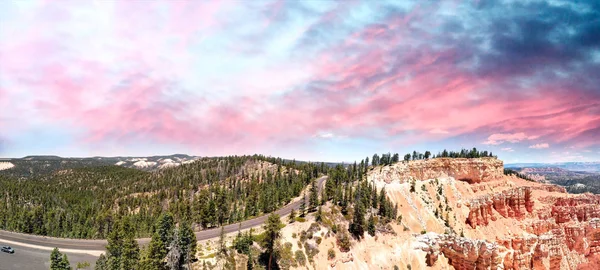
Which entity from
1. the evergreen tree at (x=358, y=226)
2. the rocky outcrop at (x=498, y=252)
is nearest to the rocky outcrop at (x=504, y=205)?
the rocky outcrop at (x=498, y=252)

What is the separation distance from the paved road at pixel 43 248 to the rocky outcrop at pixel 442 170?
175 feet

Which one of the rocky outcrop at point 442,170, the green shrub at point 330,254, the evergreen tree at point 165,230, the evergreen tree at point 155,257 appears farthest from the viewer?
the rocky outcrop at point 442,170

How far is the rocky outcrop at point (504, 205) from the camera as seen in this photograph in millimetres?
117125

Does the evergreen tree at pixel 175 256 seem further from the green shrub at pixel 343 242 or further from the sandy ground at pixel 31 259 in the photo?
the green shrub at pixel 343 242

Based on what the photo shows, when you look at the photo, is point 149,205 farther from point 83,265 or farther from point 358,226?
point 358,226

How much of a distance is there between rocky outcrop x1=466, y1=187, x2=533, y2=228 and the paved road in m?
72.1

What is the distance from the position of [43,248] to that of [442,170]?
141 meters

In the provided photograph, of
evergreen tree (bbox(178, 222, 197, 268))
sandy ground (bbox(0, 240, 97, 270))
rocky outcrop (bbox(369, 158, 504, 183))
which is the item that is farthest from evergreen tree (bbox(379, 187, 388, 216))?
sandy ground (bbox(0, 240, 97, 270))

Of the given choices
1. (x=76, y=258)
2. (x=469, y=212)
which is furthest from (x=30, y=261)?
(x=469, y=212)

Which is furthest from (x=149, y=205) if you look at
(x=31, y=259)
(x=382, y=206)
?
(x=382, y=206)

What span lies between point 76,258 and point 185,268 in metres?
33.9

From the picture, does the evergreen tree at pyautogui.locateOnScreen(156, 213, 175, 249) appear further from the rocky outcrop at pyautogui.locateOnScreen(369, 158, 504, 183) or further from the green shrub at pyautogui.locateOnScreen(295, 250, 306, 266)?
the rocky outcrop at pyautogui.locateOnScreen(369, 158, 504, 183)

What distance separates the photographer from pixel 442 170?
446 feet

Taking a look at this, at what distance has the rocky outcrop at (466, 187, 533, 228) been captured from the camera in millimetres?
117125
